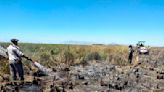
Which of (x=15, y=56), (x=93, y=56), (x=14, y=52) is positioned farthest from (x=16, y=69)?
(x=93, y=56)

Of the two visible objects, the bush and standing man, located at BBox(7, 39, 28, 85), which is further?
the bush

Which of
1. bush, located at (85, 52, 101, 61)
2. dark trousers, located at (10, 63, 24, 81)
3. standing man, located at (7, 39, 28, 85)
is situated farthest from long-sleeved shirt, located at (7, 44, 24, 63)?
bush, located at (85, 52, 101, 61)

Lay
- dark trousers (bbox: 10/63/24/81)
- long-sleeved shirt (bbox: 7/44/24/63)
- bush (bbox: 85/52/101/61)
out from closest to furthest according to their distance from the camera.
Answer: long-sleeved shirt (bbox: 7/44/24/63) < dark trousers (bbox: 10/63/24/81) < bush (bbox: 85/52/101/61)

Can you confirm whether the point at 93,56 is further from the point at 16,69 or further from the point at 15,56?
the point at 15,56

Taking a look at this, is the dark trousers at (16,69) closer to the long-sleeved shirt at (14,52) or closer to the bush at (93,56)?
the long-sleeved shirt at (14,52)

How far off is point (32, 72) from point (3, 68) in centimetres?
198

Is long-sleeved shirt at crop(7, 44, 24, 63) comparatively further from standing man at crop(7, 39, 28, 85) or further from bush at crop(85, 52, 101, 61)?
bush at crop(85, 52, 101, 61)

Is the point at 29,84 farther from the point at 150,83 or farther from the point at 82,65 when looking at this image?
the point at 82,65

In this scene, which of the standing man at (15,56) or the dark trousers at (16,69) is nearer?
the standing man at (15,56)

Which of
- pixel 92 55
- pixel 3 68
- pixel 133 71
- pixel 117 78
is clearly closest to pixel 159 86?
pixel 117 78

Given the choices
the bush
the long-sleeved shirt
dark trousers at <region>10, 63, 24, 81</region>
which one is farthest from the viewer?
the bush

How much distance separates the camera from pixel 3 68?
16781 millimetres

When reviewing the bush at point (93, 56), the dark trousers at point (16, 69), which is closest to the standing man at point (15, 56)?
the dark trousers at point (16, 69)

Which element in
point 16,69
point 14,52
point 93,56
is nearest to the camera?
point 14,52
